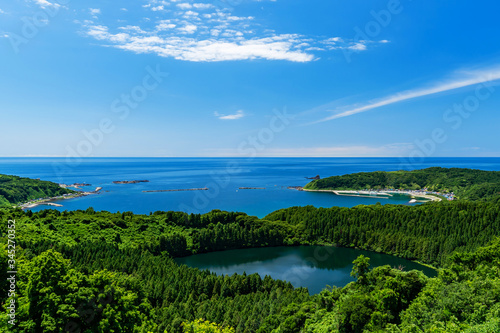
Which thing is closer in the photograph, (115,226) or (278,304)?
(278,304)

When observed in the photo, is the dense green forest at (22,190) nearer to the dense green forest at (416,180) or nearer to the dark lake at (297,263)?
the dark lake at (297,263)

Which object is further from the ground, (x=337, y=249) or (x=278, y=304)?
(x=278, y=304)

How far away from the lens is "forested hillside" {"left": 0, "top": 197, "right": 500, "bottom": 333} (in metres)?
17.0

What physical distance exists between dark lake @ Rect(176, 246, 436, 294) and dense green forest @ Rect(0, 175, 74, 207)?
82.5 m

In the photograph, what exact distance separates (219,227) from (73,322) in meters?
39.7

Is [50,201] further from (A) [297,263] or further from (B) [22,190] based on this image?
(A) [297,263]

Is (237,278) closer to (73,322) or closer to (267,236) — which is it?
(73,322)

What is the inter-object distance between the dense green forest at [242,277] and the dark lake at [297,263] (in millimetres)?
2047

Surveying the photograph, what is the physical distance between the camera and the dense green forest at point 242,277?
55.6ft

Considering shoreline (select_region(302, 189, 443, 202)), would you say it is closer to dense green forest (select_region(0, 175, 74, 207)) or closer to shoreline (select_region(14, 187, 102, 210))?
shoreline (select_region(14, 187, 102, 210))

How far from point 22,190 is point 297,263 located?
109m

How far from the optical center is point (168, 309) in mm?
25500

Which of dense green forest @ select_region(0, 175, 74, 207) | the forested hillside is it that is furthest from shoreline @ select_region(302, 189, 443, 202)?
dense green forest @ select_region(0, 175, 74, 207)

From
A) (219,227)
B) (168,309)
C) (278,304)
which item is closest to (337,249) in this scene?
(219,227)
